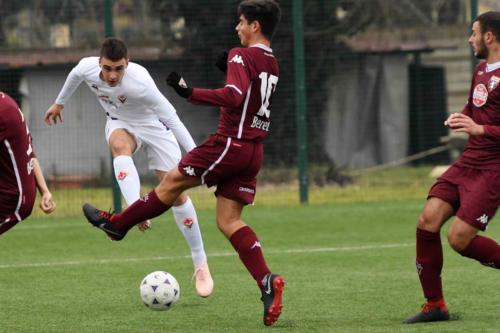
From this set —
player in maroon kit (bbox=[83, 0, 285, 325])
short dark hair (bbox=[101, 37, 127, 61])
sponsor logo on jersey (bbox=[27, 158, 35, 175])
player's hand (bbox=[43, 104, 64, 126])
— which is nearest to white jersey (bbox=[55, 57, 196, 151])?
player's hand (bbox=[43, 104, 64, 126])

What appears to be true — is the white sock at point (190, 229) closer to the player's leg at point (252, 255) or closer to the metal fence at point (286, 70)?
the player's leg at point (252, 255)

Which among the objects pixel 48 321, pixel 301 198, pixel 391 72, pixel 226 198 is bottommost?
pixel 301 198

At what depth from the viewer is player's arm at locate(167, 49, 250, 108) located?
21.2ft

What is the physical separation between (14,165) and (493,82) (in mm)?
2805

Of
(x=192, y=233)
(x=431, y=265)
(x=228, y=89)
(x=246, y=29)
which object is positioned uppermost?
(x=246, y=29)

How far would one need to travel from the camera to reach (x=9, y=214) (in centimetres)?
635

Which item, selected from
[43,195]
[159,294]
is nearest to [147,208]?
[159,294]

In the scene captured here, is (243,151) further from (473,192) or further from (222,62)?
(473,192)

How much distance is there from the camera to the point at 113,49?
26.7ft

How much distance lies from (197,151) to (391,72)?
10.4m

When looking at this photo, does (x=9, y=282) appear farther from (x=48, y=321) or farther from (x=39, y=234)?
(x=39, y=234)

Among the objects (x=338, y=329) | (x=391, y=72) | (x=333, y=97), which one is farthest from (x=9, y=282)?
(x=391, y=72)

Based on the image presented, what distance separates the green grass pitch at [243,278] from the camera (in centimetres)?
704

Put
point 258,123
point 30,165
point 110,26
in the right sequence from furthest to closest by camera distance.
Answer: point 110,26, point 258,123, point 30,165
